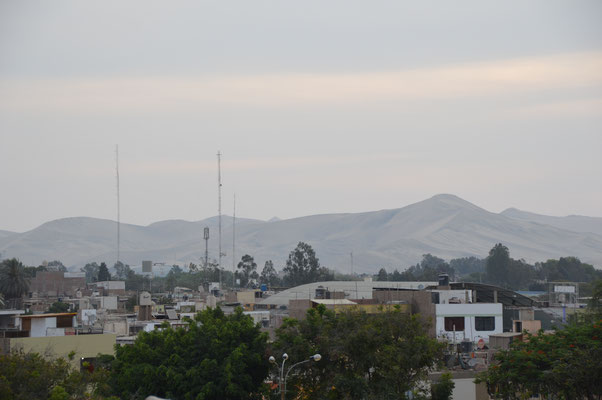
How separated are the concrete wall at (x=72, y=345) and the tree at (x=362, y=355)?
10343 millimetres

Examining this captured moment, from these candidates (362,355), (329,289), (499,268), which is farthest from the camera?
(499,268)

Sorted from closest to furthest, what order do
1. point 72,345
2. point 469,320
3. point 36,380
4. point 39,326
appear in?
point 36,380 → point 72,345 → point 39,326 → point 469,320

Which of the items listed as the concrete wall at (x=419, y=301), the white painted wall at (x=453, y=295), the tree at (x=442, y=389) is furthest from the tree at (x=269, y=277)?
the tree at (x=442, y=389)

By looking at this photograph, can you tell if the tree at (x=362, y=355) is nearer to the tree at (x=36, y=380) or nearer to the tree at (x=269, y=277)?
the tree at (x=36, y=380)

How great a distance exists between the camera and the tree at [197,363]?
3472 cm

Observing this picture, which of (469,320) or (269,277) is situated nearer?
(469,320)

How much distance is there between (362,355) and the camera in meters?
34.2

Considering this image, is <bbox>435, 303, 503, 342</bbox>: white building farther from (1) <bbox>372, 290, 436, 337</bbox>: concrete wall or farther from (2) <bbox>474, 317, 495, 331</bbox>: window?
(1) <bbox>372, 290, 436, 337</bbox>: concrete wall

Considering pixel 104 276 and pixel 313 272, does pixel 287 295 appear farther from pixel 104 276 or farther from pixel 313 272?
pixel 104 276

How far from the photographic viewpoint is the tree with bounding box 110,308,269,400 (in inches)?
1367

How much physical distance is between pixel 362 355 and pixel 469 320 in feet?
92.4

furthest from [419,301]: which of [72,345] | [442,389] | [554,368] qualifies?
[72,345]

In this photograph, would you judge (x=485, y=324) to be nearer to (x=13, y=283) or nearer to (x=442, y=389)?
(x=442, y=389)

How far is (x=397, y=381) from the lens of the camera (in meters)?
33.7
